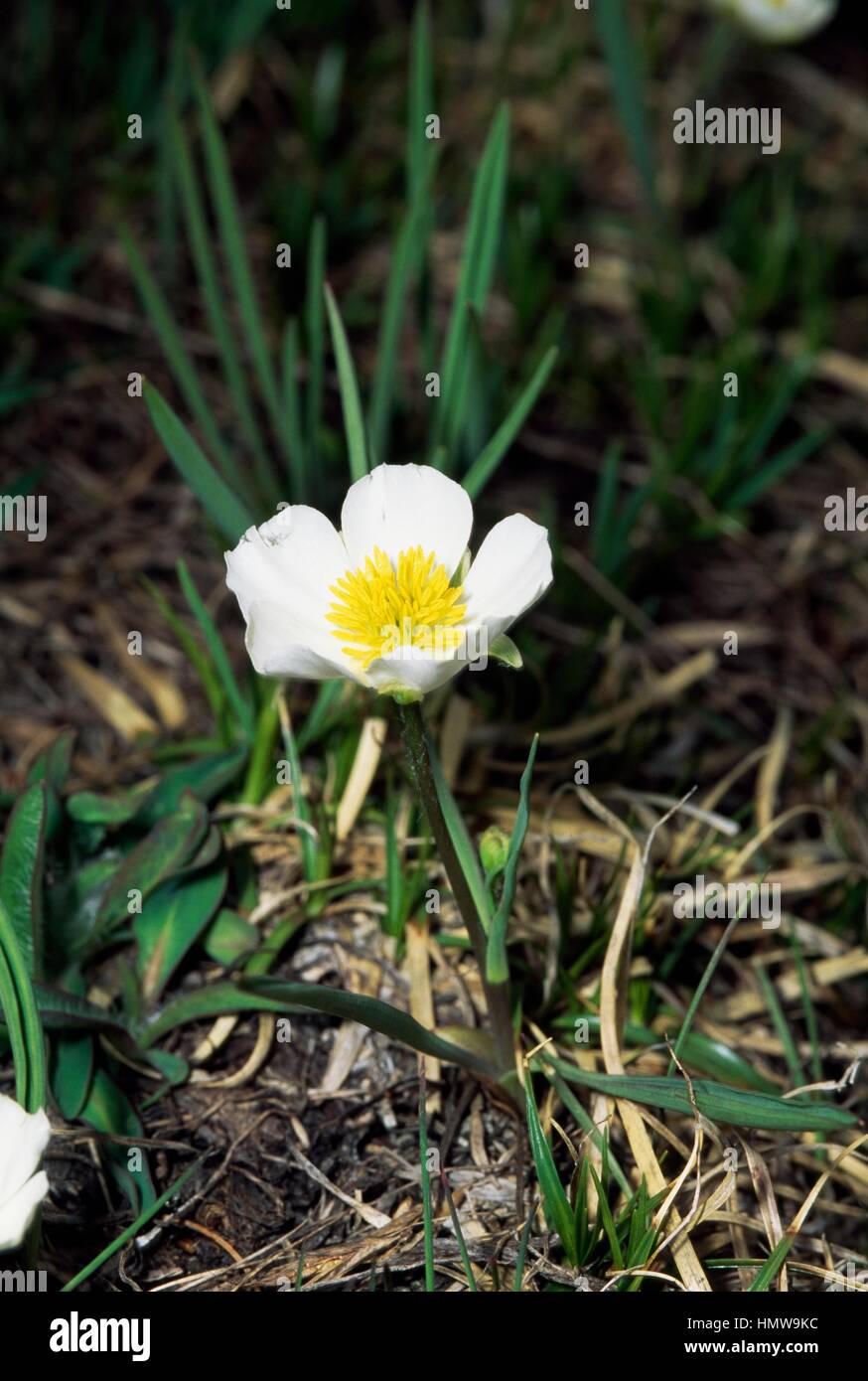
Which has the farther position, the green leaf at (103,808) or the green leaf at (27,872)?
the green leaf at (103,808)

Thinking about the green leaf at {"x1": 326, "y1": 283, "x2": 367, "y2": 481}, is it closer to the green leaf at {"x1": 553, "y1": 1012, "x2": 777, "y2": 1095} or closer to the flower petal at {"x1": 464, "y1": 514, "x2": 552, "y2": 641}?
the flower petal at {"x1": 464, "y1": 514, "x2": 552, "y2": 641}

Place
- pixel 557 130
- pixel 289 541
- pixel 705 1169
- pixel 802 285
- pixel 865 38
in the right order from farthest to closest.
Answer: pixel 865 38 < pixel 557 130 < pixel 802 285 < pixel 705 1169 < pixel 289 541

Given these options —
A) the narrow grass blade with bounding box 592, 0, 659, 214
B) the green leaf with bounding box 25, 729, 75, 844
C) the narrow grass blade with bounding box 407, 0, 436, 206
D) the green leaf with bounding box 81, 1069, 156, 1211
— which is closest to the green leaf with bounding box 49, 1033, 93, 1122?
the green leaf with bounding box 81, 1069, 156, 1211

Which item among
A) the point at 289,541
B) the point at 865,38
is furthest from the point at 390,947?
the point at 865,38

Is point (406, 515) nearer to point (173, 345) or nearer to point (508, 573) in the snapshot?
point (508, 573)

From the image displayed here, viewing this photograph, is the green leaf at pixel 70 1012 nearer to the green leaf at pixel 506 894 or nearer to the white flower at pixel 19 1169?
the white flower at pixel 19 1169

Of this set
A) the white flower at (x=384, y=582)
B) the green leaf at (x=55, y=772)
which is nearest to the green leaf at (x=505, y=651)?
the white flower at (x=384, y=582)
